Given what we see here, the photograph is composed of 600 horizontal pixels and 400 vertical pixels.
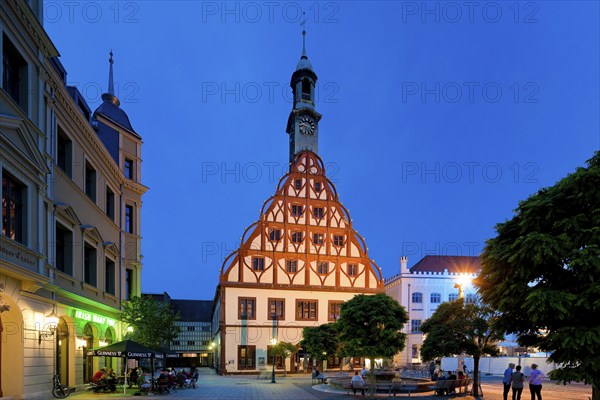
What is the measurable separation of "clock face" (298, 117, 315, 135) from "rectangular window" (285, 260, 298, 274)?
15.8m

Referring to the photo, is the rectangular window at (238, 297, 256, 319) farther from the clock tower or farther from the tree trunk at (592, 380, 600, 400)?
the tree trunk at (592, 380, 600, 400)

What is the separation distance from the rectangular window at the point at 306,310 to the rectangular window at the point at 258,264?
5094mm

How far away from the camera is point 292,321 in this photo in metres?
46.0

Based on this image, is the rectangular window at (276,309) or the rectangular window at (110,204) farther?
the rectangular window at (276,309)

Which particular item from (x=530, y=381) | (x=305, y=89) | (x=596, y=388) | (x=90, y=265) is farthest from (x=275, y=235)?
(x=596, y=388)

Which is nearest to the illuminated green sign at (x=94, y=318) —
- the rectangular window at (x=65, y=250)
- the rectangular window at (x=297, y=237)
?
the rectangular window at (x=65, y=250)

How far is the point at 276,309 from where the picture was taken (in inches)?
1801

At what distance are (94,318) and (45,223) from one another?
8631 mm

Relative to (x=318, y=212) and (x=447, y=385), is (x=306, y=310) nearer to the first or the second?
(x=318, y=212)

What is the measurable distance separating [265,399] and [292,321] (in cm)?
2376

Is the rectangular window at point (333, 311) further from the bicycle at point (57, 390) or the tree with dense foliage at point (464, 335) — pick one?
the bicycle at point (57, 390)

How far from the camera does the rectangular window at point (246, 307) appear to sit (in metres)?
44.9

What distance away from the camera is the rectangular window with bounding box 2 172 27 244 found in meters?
13.9

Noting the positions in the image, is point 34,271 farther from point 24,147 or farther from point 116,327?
point 116,327
